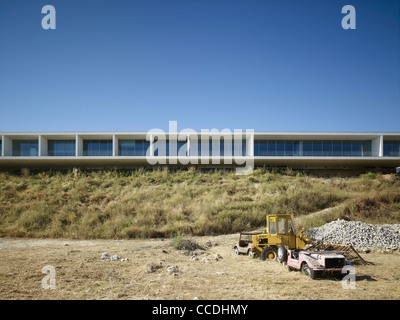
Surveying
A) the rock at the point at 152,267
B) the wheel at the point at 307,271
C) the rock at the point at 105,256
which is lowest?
the rock at the point at 105,256

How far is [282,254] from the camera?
12.3m

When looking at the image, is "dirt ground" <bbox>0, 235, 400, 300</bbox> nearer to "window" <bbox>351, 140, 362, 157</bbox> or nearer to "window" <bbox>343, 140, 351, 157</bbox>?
"window" <bbox>343, 140, 351, 157</bbox>

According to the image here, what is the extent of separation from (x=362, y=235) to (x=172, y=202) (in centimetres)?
1474

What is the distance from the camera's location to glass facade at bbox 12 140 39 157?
135ft

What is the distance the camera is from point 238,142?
41969 millimetres

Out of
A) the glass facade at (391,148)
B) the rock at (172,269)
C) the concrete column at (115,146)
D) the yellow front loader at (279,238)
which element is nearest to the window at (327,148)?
the glass facade at (391,148)

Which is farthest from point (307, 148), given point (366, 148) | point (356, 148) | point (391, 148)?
point (391, 148)

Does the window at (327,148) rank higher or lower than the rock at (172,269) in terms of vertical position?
higher

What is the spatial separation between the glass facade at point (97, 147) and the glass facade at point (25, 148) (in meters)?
6.36

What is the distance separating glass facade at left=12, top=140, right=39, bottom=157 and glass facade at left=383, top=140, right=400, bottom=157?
46695mm

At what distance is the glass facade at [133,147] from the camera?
136 ft

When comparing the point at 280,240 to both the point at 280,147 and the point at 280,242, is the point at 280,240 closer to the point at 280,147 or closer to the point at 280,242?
the point at 280,242

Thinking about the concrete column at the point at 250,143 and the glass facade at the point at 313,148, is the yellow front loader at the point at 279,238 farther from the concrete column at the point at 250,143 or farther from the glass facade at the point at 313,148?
the glass facade at the point at 313,148
